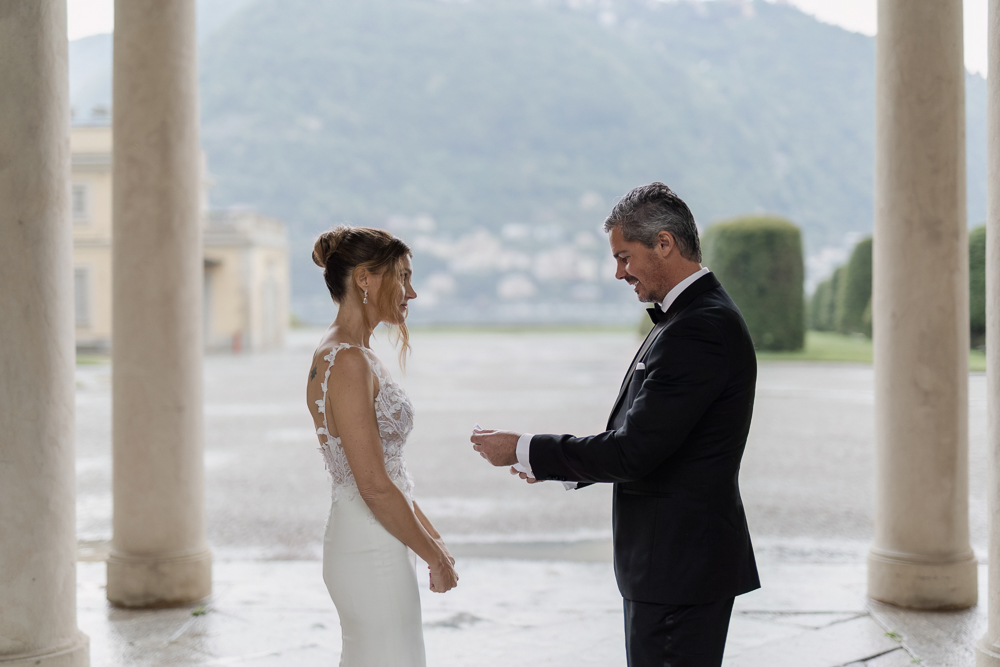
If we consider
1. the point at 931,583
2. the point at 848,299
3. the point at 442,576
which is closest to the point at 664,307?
the point at 442,576

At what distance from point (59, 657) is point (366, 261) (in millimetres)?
2025

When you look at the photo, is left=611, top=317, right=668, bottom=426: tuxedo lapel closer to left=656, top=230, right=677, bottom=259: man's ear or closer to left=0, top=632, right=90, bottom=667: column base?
left=656, top=230, right=677, bottom=259: man's ear

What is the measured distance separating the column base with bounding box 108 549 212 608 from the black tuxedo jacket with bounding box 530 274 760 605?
3.15 meters

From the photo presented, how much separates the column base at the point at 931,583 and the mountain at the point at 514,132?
70.2m

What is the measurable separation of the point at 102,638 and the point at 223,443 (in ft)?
25.1

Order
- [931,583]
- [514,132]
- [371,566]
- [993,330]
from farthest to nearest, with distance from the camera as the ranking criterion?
1. [514,132]
2. [931,583]
3. [993,330]
4. [371,566]

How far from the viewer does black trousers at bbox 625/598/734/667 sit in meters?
2.21

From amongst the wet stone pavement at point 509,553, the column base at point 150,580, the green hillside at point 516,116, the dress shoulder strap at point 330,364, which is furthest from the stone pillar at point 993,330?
the green hillside at point 516,116

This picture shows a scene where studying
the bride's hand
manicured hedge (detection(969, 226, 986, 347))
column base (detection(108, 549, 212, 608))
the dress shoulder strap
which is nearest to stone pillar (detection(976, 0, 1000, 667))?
the bride's hand

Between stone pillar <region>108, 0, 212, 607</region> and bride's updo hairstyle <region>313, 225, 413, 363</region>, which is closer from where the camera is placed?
bride's updo hairstyle <region>313, 225, 413, 363</region>

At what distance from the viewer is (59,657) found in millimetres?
3250

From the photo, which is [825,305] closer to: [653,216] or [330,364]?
[653,216]

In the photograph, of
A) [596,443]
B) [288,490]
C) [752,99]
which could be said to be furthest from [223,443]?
[752,99]

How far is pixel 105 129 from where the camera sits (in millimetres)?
30672
